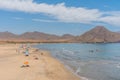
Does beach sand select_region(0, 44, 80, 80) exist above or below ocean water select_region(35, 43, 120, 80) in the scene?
above

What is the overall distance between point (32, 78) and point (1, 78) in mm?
2519

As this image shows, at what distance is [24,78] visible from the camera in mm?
17703

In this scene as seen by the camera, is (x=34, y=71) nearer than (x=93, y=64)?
Yes

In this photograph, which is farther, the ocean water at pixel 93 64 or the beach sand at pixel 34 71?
the ocean water at pixel 93 64

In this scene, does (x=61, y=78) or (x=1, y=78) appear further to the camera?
(x=61, y=78)

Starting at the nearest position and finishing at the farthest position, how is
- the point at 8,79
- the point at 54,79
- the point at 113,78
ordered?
the point at 8,79, the point at 54,79, the point at 113,78

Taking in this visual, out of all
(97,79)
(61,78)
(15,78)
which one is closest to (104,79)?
(97,79)

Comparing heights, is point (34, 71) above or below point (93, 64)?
above

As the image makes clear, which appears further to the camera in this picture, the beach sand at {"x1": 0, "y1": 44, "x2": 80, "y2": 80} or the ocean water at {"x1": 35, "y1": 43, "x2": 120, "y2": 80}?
the ocean water at {"x1": 35, "y1": 43, "x2": 120, "y2": 80}

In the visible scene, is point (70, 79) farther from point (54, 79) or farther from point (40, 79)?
point (40, 79)

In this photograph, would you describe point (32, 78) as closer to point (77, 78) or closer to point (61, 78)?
point (61, 78)

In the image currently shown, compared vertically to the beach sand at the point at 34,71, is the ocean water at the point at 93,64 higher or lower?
lower

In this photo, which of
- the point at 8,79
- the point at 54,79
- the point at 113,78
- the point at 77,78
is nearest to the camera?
the point at 8,79

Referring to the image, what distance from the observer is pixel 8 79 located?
1730 centimetres
